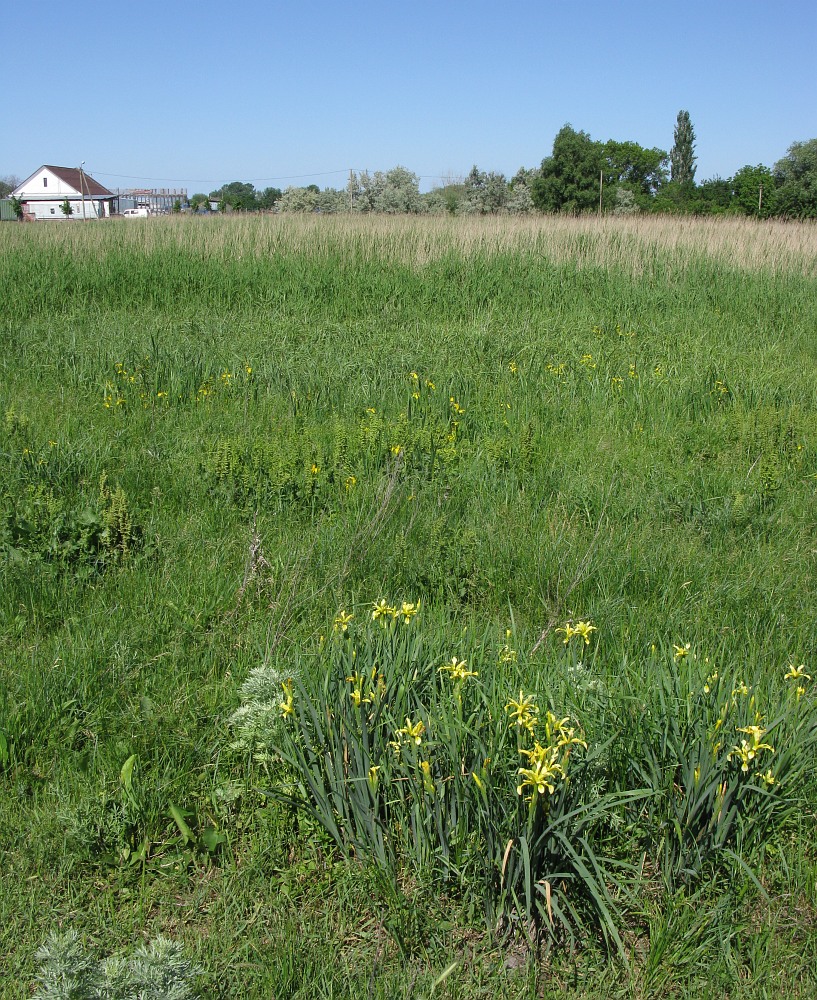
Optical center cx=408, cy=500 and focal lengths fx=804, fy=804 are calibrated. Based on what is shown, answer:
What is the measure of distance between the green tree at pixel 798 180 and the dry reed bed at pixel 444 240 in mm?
21233

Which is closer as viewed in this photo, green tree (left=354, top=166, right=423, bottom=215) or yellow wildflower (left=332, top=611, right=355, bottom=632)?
yellow wildflower (left=332, top=611, right=355, bottom=632)

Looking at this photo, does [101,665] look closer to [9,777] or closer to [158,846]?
[9,777]

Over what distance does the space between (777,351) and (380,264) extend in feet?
17.9

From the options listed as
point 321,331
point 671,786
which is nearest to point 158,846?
point 671,786

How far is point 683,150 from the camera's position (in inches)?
2726

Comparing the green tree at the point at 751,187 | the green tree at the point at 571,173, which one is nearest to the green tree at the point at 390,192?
the green tree at the point at 571,173

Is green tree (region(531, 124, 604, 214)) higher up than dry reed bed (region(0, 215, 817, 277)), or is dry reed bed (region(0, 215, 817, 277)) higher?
green tree (region(531, 124, 604, 214))

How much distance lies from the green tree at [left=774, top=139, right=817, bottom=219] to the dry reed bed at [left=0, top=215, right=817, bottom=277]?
21233 mm

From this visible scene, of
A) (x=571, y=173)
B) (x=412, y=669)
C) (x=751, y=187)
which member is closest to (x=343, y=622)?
(x=412, y=669)

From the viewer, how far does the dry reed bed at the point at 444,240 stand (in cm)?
1190

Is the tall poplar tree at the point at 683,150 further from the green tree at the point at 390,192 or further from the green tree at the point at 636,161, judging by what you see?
the green tree at the point at 390,192

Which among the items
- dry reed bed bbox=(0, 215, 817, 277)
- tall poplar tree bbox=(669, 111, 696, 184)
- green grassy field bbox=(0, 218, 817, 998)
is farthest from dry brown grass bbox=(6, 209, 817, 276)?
tall poplar tree bbox=(669, 111, 696, 184)

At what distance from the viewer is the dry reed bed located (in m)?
11.9

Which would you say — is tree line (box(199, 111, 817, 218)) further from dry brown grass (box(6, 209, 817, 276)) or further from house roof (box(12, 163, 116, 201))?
house roof (box(12, 163, 116, 201))
